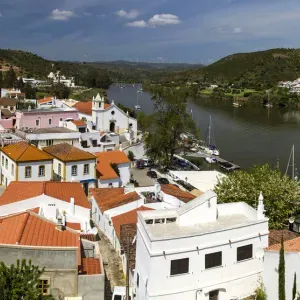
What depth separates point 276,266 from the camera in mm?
14148

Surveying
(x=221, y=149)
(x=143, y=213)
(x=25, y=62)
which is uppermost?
(x=25, y=62)

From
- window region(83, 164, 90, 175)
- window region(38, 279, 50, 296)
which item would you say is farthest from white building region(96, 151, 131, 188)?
window region(38, 279, 50, 296)

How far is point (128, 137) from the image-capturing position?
4566 centimetres

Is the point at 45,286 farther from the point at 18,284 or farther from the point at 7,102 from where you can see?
the point at 7,102

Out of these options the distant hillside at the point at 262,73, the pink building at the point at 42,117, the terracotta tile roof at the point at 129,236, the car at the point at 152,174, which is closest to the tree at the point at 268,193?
the terracotta tile roof at the point at 129,236

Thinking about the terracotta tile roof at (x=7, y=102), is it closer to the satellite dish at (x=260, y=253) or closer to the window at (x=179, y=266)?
the satellite dish at (x=260, y=253)

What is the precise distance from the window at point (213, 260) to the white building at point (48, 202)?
23.5ft

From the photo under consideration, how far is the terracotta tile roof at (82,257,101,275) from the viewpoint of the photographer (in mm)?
14261

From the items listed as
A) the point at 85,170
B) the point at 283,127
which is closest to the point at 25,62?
the point at 283,127

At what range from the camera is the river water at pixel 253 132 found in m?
52.6

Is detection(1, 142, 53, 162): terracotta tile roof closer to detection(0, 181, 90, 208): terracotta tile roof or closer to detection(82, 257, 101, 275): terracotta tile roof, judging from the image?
detection(0, 181, 90, 208): terracotta tile roof

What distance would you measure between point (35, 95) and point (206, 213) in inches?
2683

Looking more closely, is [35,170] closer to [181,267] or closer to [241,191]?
[241,191]

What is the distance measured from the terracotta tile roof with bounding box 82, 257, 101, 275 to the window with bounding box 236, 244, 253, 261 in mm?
4217
